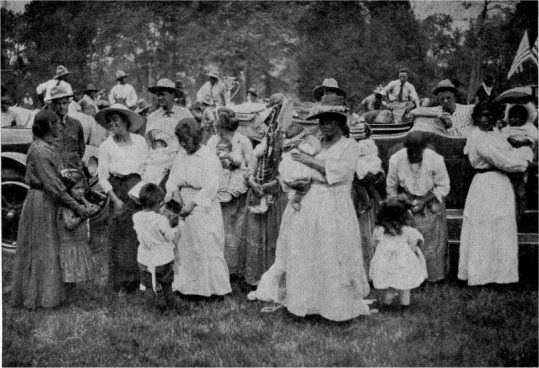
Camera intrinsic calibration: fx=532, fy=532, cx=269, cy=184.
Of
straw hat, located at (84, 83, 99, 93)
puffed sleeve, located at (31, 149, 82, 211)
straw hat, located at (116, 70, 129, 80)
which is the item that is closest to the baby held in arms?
puffed sleeve, located at (31, 149, 82, 211)

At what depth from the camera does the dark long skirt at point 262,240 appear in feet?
20.9

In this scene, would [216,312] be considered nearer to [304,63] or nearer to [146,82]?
[304,63]

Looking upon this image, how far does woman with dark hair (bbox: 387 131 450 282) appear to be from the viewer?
5.79 metres

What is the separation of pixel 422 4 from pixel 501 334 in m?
3.87

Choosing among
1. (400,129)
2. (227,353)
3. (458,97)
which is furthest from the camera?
(458,97)

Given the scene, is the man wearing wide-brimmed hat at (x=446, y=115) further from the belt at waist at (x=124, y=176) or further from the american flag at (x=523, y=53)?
the belt at waist at (x=124, y=176)

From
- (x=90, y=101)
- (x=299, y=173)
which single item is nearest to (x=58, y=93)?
(x=299, y=173)

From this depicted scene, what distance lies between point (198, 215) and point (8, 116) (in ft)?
20.0

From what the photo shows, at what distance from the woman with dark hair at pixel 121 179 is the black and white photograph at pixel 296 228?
2 centimetres

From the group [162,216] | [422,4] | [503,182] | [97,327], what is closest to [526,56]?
[503,182]

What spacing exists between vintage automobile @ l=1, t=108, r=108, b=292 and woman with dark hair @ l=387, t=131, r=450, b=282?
387cm

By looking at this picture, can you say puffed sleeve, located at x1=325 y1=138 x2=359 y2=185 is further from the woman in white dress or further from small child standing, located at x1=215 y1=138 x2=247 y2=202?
small child standing, located at x1=215 y1=138 x2=247 y2=202

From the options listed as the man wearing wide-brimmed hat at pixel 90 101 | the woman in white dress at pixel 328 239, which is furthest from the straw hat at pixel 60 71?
the woman in white dress at pixel 328 239

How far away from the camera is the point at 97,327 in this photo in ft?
16.7
